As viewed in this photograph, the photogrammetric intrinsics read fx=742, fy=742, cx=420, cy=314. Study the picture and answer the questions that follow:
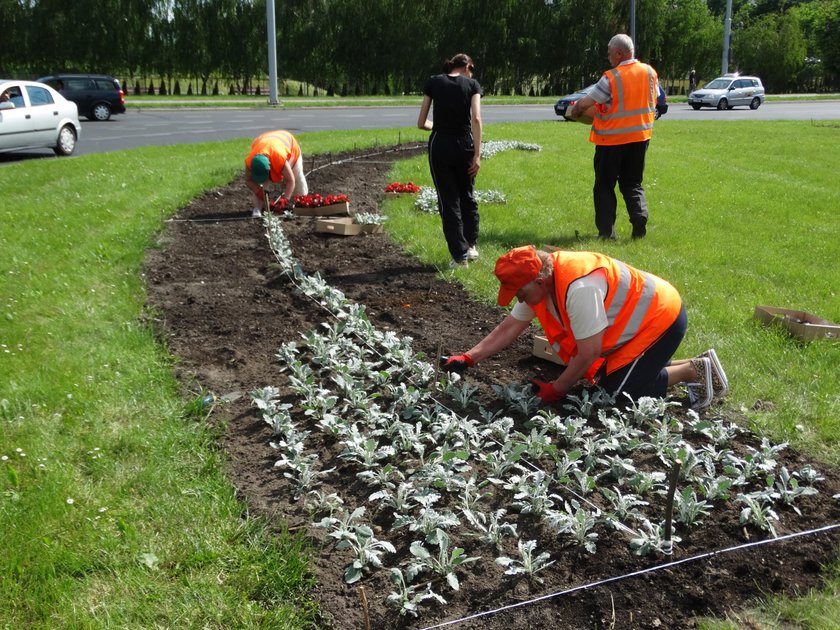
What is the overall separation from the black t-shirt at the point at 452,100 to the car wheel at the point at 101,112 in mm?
22179

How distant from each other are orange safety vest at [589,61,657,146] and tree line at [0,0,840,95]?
40.0 metres

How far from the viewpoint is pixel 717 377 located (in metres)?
4.35

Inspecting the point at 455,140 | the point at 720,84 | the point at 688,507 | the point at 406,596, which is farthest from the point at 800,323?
the point at 720,84

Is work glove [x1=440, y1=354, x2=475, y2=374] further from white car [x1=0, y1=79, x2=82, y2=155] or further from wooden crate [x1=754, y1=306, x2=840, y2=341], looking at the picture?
white car [x1=0, y1=79, x2=82, y2=155]

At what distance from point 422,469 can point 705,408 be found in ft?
6.14

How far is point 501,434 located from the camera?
3967mm

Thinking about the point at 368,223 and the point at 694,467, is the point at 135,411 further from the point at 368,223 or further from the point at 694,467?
the point at 368,223

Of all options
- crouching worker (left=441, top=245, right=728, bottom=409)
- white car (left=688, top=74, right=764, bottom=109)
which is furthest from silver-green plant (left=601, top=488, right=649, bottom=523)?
white car (left=688, top=74, right=764, bottom=109)

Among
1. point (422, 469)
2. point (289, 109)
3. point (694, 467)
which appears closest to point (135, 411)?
point (422, 469)

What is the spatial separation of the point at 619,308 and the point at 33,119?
14948mm

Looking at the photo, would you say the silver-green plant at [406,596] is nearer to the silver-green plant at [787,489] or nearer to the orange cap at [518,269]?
the orange cap at [518,269]

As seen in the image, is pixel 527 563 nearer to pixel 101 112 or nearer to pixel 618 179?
pixel 618 179

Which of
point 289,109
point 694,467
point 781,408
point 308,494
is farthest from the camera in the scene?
point 289,109

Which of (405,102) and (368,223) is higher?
(405,102)
